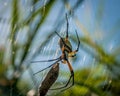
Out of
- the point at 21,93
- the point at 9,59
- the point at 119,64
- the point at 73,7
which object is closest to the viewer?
the point at 21,93

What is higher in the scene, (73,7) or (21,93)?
(73,7)

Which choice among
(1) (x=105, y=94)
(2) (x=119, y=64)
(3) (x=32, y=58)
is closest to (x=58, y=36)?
(3) (x=32, y=58)

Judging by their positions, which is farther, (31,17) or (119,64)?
(119,64)

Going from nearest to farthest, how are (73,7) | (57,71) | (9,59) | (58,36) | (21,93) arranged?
1. (57,71)
2. (21,93)
3. (58,36)
4. (9,59)
5. (73,7)

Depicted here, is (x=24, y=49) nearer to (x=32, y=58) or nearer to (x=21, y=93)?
(x=32, y=58)

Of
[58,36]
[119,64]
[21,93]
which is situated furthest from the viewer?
[119,64]

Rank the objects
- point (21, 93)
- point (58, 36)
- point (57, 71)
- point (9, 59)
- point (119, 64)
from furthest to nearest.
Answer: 1. point (119, 64)
2. point (9, 59)
3. point (58, 36)
4. point (21, 93)
5. point (57, 71)

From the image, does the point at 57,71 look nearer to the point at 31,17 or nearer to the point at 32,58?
the point at 32,58

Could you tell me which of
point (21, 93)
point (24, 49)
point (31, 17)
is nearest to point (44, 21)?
point (31, 17)

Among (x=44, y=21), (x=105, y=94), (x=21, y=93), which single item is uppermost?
(x=44, y=21)
